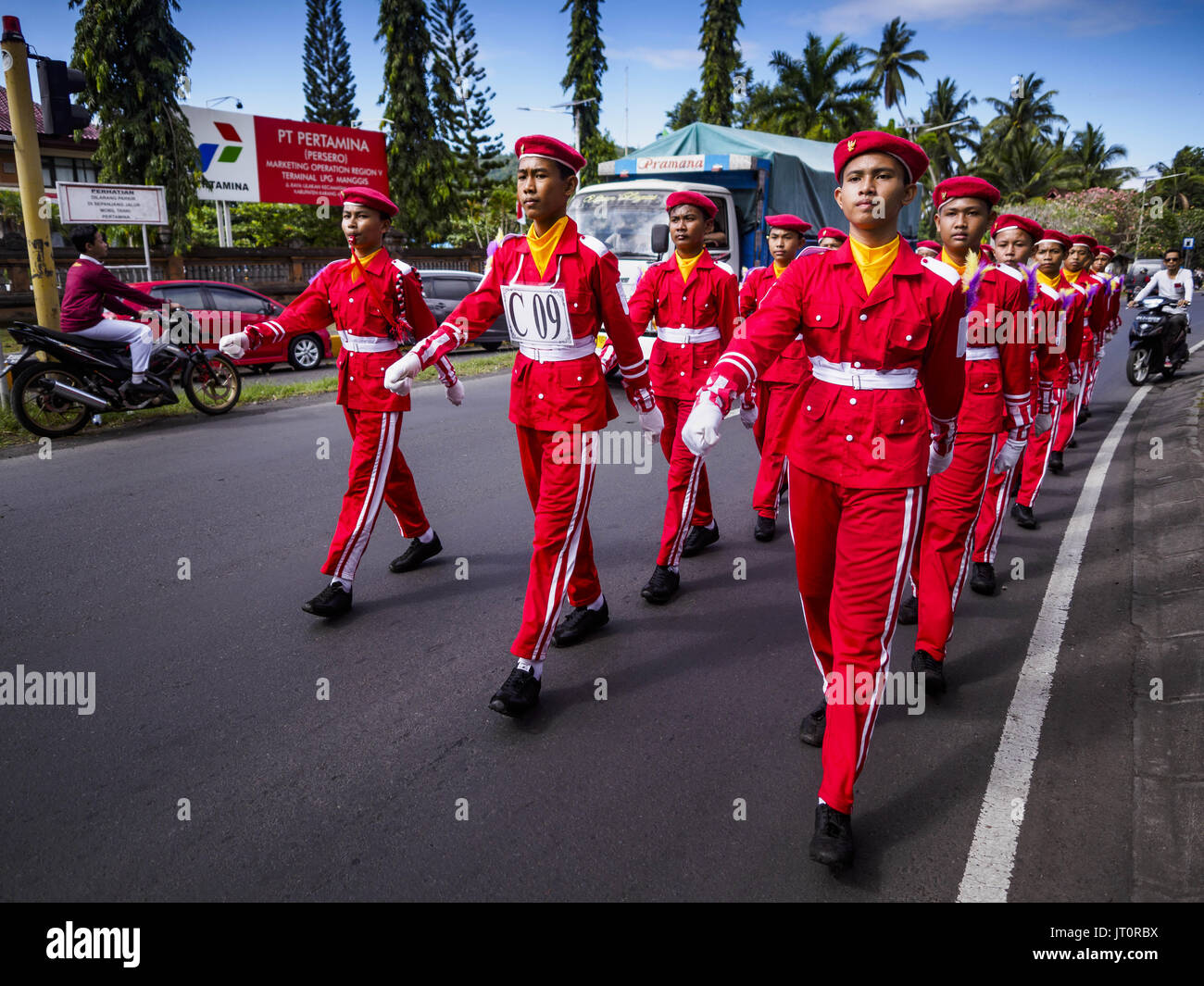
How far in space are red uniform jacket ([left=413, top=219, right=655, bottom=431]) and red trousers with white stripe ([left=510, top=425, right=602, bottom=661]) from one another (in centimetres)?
9

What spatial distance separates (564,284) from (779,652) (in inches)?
80.1

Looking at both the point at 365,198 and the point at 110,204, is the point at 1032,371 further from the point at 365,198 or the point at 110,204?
the point at 110,204

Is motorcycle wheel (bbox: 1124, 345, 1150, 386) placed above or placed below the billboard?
below

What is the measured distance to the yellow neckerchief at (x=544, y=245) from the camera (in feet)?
12.9

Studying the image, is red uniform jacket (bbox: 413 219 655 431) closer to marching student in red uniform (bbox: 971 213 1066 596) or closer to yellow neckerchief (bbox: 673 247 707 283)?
yellow neckerchief (bbox: 673 247 707 283)

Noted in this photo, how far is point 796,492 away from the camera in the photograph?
3.19 meters

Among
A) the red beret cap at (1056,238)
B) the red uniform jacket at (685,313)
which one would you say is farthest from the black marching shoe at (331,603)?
the red beret cap at (1056,238)

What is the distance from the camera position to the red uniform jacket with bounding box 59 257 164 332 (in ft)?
29.7

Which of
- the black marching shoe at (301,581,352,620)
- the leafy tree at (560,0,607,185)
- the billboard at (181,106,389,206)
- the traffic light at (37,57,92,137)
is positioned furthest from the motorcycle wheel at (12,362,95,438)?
the leafy tree at (560,0,607,185)

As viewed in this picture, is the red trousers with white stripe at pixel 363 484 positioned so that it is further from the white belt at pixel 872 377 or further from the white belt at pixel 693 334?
the white belt at pixel 872 377

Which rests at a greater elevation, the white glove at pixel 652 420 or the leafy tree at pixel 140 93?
the leafy tree at pixel 140 93

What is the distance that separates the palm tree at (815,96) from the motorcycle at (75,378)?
126 feet
